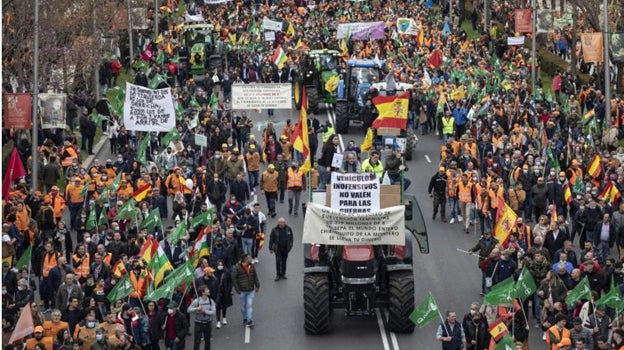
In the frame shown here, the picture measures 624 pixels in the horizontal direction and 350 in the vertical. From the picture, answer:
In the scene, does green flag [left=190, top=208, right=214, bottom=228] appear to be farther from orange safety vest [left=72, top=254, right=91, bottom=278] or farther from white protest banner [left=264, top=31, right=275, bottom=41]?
white protest banner [left=264, top=31, right=275, bottom=41]

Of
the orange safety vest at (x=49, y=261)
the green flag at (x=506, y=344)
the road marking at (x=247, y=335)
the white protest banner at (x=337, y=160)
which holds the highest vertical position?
the white protest banner at (x=337, y=160)


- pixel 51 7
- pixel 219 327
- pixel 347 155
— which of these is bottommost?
pixel 219 327

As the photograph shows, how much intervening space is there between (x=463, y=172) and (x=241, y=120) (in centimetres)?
882

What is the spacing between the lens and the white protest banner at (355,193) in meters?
27.9

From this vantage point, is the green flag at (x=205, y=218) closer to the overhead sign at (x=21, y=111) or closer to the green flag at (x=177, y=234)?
the green flag at (x=177, y=234)

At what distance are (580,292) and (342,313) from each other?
5.01 meters

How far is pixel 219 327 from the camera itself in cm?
2938

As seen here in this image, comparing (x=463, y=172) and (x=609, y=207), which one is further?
(x=463, y=172)

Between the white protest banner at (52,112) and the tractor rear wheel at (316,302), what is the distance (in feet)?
45.7

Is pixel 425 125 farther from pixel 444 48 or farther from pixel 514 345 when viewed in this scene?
pixel 514 345

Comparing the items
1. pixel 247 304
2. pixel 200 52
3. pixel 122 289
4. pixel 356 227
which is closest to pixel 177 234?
pixel 247 304

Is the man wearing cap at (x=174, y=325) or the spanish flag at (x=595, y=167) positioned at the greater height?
the spanish flag at (x=595, y=167)

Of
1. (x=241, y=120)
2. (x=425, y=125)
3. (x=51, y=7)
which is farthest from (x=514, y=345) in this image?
(x=51, y=7)

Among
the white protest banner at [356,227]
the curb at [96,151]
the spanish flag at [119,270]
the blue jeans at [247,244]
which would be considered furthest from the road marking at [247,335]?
the curb at [96,151]
